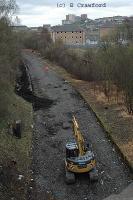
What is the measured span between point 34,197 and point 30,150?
5.59 meters

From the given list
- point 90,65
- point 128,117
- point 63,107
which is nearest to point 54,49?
point 90,65

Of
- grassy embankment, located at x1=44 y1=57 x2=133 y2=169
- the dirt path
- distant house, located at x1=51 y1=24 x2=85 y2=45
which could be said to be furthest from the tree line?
distant house, located at x1=51 y1=24 x2=85 y2=45

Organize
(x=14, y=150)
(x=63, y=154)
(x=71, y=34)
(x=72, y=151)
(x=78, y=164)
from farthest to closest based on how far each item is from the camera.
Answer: (x=71, y=34), (x=63, y=154), (x=14, y=150), (x=72, y=151), (x=78, y=164)

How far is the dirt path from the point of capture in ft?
56.7

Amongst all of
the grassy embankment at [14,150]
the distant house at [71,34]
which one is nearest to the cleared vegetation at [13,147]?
the grassy embankment at [14,150]

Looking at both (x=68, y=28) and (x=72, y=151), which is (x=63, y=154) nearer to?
(x=72, y=151)

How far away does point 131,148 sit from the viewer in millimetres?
21266

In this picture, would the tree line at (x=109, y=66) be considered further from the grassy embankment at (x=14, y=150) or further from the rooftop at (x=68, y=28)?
the rooftop at (x=68, y=28)

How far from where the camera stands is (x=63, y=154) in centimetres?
2167

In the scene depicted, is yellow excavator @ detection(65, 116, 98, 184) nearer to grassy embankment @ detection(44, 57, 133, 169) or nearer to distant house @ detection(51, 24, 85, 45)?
grassy embankment @ detection(44, 57, 133, 169)

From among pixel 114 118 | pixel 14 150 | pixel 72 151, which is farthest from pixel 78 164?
pixel 114 118

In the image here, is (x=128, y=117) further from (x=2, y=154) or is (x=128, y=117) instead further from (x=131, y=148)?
(x=2, y=154)

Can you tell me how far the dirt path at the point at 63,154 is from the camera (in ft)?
56.7

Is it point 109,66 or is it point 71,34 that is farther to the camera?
point 71,34
